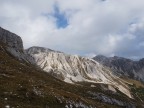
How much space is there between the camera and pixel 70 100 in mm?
88000

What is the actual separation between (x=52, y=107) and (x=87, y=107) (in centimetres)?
1940

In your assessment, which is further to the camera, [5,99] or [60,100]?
[60,100]

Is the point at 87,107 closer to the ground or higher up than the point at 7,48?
closer to the ground

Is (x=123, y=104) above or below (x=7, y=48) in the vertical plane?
below

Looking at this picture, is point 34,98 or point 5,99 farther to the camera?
point 34,98

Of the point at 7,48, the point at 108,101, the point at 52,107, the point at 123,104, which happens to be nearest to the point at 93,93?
the point at 108,101

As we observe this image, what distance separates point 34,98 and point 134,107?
11281 cm

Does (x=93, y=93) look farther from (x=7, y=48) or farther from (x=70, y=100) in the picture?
(x=70, y=100)

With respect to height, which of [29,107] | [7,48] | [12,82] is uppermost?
[7,48]

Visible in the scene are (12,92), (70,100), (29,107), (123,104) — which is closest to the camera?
(29,107)

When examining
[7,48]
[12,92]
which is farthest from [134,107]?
[12,92]

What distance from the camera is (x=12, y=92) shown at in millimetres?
72750

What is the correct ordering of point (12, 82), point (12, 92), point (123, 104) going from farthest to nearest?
point (123, 104) < point (12, 82) < point (12, 92)

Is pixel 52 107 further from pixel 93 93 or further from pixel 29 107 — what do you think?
pixel 93 93
